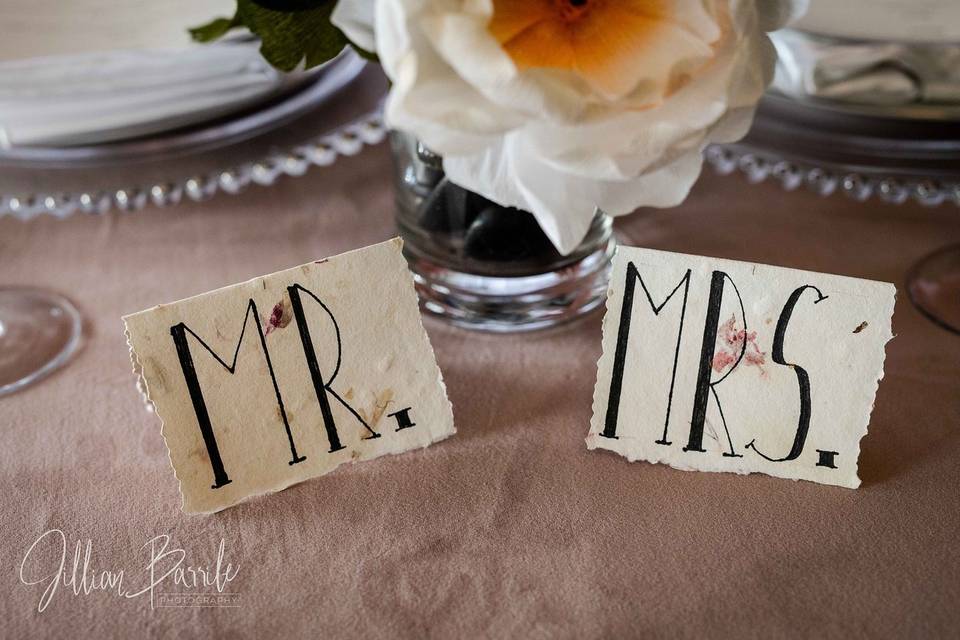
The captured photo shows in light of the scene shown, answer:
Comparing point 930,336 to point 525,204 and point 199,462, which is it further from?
point 199,462

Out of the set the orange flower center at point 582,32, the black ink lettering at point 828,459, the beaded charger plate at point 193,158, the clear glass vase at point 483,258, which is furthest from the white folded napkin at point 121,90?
the black ink lettering at point 828,459

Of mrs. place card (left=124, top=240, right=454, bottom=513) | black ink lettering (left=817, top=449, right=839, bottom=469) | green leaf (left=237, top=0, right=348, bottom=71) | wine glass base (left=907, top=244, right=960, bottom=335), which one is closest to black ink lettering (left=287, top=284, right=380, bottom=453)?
mrs. place card (left=124, top=240, right=454, bottom=513)

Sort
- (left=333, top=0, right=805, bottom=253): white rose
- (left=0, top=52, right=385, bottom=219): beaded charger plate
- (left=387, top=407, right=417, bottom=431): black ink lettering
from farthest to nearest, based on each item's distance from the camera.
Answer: (left=0, top=52, right=385, bottom=219): beaded charger plate, (left=387, top=407, right=417, bottom=431): black ink lettering, (left=333, top=0, right=805, bottom=253): white rose

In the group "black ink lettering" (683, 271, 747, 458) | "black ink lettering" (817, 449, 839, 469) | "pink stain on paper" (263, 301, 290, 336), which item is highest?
"pink stain on paper" (263, 301, 290, 336)

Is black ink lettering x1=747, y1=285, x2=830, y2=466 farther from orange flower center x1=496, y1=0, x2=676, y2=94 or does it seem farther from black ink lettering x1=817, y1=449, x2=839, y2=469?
orange flower center x1=496, y1=0, x2=676, y2=94

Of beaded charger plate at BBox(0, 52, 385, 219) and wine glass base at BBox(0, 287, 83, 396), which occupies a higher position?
beaded charger plate at BBox(0, 52, 385, 219)

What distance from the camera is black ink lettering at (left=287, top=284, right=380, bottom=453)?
1.34 ft

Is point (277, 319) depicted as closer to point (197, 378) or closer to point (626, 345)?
point (197, 378)

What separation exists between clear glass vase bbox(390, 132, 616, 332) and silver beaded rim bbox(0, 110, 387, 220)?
69 millimetres

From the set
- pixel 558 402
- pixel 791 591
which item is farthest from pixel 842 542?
pixel 558 402

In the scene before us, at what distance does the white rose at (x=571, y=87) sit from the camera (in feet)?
1.02

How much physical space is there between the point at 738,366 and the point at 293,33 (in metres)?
0.25

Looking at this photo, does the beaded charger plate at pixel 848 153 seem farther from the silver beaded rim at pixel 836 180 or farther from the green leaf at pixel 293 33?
the green leaf at pixel 293 33

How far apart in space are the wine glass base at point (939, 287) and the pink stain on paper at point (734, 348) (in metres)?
0.16
